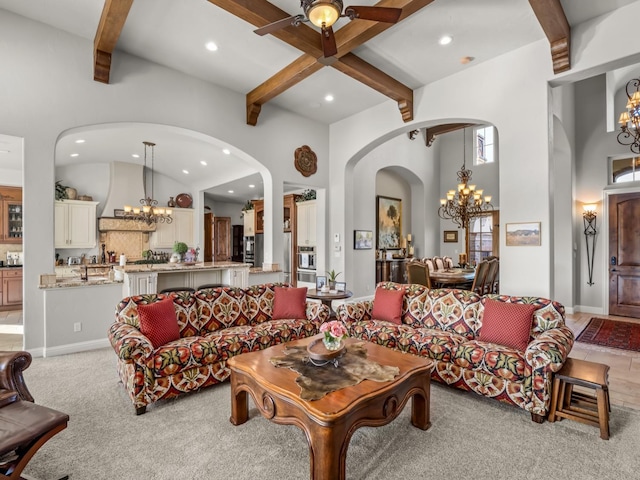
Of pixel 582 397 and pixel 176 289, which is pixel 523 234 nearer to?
pixel 582 397

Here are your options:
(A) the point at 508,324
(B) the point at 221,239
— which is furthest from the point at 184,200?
(A) the point at 508,324

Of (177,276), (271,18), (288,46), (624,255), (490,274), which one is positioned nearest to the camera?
(271,18)

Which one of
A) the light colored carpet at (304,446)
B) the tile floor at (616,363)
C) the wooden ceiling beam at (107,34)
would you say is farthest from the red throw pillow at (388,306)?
the wooden ceiling beam at (107,34)

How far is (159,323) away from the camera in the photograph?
2939 millimetres

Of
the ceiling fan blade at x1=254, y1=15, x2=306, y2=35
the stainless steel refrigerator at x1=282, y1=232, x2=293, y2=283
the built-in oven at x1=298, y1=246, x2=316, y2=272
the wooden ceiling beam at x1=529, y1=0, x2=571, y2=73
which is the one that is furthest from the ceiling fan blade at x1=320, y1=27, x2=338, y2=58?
the stainless steel refrigerator at x1=282, y1=232, x2=293, y2=283

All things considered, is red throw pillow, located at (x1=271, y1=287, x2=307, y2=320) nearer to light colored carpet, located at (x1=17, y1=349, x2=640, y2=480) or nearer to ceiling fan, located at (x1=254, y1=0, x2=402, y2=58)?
light colored carpet, located at (x1=17, y1=349, x2=640, y2=480)

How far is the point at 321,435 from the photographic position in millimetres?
1704

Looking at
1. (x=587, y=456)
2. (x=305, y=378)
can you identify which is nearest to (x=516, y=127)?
(x=587, y=456)

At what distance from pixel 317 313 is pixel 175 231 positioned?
631 cm

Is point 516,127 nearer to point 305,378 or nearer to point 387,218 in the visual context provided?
point 305,378

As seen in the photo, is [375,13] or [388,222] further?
[388,222]

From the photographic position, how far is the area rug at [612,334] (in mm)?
4297

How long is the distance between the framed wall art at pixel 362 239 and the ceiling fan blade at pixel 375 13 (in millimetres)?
4488

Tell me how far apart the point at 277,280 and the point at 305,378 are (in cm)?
399
